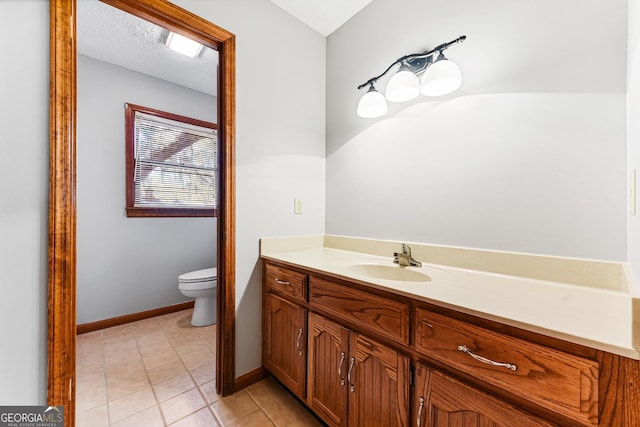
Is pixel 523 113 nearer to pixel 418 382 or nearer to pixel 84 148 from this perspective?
pixel 418 382

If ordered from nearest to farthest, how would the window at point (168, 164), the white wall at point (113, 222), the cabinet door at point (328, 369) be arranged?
the cabinet door at point (328, 369) < the white wall at point (113, 222) < the window at point (168, 164)

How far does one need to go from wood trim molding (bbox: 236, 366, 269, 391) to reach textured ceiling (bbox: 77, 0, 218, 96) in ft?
7.95

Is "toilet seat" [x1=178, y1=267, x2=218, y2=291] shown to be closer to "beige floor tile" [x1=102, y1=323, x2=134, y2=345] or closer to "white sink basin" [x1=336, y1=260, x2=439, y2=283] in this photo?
"beige floor tile" [x1=102, y1=323, x2=134, y2=345]

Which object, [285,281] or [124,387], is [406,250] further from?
[124,387]

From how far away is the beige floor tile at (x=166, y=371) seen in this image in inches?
64.4

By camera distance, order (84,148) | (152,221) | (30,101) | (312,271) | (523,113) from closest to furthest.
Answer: (30,101)
(523,113)
(312,271)
(84,148)
(152,221)

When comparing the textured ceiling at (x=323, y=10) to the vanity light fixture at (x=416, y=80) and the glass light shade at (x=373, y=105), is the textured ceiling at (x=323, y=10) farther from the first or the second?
the glass light shade at (x=373, y=105)

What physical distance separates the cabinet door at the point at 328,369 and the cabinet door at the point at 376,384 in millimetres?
41

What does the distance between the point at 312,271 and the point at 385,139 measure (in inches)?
37.7

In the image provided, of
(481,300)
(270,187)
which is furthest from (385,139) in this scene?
(481,300)

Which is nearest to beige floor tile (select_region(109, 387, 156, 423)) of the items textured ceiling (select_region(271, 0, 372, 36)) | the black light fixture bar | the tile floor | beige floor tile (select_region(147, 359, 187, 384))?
the tile floor

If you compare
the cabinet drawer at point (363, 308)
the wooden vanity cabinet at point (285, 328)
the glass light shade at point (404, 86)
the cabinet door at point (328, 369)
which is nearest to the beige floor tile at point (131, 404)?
the wooden vanity cabinet at point (285, 328)

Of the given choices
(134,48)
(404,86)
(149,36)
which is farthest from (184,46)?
(404,86)

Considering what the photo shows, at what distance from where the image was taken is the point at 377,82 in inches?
65.3
